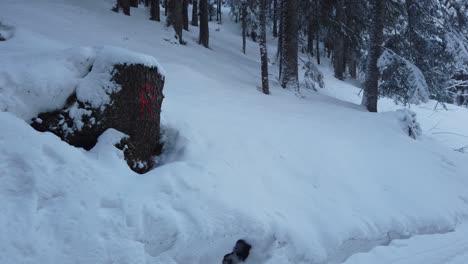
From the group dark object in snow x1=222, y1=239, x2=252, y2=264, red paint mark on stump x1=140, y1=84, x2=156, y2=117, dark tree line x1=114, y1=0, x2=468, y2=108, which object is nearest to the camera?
dark object in snow x1=222, y1=239, x2=252, y2=264

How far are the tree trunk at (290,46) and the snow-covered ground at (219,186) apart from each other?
104 inches

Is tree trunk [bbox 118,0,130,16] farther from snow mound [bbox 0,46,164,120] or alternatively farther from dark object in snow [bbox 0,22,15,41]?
snow mound [bbox 0,46,164,120]

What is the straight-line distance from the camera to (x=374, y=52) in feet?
36.2

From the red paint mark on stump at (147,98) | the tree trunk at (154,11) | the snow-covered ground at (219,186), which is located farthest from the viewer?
the tree trunk at (154,11)

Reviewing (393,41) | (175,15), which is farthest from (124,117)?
(175,15)

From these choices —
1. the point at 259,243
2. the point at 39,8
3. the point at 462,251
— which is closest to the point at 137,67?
the point at 259,243

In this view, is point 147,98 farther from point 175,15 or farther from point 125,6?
point 125,6

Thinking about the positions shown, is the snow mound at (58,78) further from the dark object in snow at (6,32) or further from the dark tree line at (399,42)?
the dark tree line at (399,42)

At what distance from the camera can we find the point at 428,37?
11.8 metres

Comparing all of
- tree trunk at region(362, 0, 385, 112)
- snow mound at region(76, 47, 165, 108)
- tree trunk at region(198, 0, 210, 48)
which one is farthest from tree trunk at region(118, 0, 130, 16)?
snow mound at region(76, 47, 165, 108)

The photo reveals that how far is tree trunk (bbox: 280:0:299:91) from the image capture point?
37.2ft

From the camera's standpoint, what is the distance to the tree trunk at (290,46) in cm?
1133

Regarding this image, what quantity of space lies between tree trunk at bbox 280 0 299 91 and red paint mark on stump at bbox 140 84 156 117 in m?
7.56

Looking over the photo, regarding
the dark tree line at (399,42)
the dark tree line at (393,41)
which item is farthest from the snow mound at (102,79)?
the dark tree line at (399,42)
